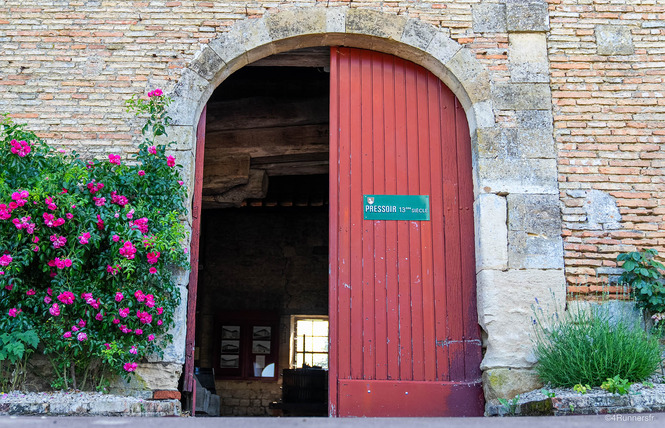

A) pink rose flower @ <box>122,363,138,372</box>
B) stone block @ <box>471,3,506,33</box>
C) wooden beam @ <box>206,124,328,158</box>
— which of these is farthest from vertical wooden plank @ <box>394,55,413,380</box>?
wooden beam @ <box>206,124,328,158</box>

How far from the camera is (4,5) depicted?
5.45m

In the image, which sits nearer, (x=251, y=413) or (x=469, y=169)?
(x=469, y=169)

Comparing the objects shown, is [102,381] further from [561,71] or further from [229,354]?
[229,354]

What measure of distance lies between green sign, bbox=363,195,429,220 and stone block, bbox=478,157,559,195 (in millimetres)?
445

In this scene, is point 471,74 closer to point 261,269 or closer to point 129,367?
point 129,367

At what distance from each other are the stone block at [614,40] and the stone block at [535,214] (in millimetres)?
1275

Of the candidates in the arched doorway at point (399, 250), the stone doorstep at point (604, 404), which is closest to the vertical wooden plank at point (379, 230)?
the arched doorway at point (399, 250)

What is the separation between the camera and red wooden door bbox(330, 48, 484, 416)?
15.8ft

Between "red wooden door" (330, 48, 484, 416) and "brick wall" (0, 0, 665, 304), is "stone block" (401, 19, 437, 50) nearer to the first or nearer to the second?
"brick wall" (0, 0, 665, 304)

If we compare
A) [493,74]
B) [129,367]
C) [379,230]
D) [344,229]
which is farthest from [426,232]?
[129,367]

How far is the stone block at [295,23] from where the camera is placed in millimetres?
5266

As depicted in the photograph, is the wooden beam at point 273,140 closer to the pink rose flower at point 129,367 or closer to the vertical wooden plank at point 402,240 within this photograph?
the vertical wooden plank at point 402,240

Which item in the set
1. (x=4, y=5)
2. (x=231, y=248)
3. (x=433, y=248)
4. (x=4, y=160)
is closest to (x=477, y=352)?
(x=433, y=248)

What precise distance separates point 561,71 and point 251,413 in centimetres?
831
